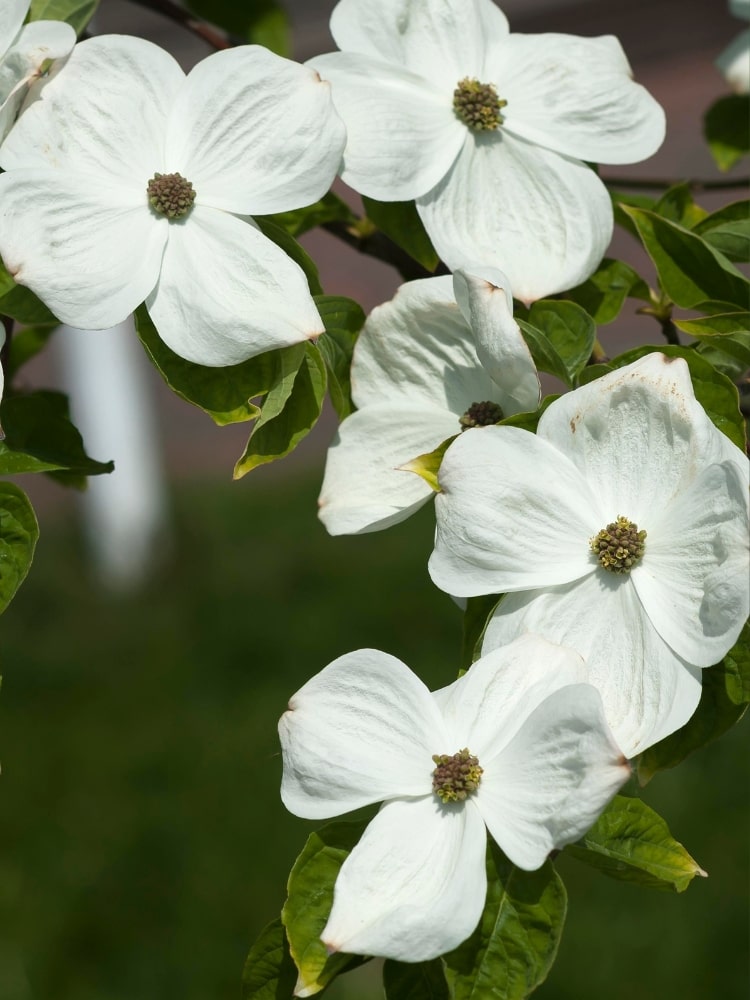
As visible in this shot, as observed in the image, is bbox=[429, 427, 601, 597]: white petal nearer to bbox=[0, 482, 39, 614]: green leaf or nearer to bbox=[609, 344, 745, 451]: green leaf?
bbox=[609, 344, 745, 451]: green leaf

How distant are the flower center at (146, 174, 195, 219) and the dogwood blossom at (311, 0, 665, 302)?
0.09 metres

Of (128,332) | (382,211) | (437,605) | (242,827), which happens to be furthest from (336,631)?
(382,211)

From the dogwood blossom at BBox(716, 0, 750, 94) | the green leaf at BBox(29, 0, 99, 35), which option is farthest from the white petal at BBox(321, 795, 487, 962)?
the dogwood blossom at BBox(716, 0, 750, 94)

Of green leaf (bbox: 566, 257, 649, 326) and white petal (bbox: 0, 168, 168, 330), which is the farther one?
green leaf (bbox: 566, 257, 649, 326)

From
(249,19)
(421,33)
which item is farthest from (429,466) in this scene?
(249,19)

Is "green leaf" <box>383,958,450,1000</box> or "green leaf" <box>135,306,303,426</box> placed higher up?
"green leaf" <box>135,306,303,426</box>

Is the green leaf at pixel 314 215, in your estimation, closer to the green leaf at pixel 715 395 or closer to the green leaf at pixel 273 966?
the green leaf at pixel 715 395

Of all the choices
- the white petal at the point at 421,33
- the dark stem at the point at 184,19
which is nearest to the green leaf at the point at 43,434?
the white petal at the point at 421,33

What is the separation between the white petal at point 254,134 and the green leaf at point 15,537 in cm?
16

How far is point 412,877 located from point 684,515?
18 cm

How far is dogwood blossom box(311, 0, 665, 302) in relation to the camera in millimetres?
605

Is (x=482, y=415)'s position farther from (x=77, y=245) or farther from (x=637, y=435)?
(x=77, y=245)

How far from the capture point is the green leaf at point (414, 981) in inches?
20.0

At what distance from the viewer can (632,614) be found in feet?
1.65
